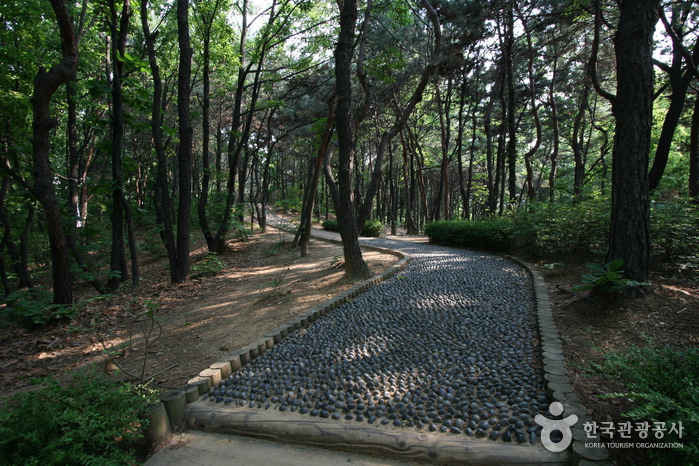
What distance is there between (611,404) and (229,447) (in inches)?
92.4

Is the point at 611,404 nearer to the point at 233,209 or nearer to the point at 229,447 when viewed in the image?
the point at 229,447

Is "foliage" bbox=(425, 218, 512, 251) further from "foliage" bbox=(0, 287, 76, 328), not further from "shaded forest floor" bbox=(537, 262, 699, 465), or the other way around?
"foliage" bbox=(0, 287, 76, 328)

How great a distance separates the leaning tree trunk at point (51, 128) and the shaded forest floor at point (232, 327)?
67cm

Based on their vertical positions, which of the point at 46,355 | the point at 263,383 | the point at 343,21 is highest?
the point at 343,21

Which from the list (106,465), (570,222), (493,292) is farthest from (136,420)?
(570,222)

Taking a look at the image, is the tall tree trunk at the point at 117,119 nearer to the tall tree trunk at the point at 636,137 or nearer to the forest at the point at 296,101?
the forest at the point at 296,101

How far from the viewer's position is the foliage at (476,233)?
25.3 feet

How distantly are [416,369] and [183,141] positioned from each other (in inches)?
229

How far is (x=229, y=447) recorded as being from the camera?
1943 millimetres

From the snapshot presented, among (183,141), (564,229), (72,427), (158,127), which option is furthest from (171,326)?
(564,229)

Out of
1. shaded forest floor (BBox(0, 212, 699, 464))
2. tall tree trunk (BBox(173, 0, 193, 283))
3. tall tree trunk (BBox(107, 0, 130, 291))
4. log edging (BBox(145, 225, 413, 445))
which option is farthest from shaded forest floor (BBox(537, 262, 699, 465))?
tall tree trunk (BBox(173, 0, 193, 283))

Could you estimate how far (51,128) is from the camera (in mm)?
3867

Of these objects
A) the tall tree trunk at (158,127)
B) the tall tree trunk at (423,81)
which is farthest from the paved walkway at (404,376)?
the tall tree trunk at (423,81)

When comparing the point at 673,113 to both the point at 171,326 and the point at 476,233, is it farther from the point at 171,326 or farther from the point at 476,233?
the point at 171,326
